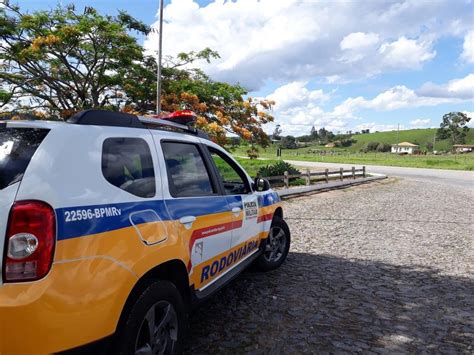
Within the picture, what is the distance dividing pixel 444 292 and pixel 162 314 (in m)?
3.78

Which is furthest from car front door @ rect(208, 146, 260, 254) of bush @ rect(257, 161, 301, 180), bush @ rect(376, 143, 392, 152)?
bush @ rect(376, 143, 392, 152)

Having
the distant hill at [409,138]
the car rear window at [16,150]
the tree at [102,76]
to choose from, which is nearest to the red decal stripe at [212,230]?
the car rear window at [16,150]

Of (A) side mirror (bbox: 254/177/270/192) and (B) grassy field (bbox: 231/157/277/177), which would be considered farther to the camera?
(B) grassy field (bbox: 231/157/277/177)

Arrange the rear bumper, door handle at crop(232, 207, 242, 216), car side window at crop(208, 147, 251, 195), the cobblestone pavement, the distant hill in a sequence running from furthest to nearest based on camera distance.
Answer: the distant hill
car side window at crop(208, 147, 251, 195)
door handle at crop(232, 207, 242, 216)
the cobblestone pavement
the rear bumper

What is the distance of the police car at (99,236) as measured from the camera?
1.95 m

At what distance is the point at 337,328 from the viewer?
375 cm

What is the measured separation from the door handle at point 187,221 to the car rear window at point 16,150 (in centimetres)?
114

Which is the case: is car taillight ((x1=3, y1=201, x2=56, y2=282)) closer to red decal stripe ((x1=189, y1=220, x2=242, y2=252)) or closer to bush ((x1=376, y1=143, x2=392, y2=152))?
red decal stripe ((x1=189, y1=220, x2=242, y2=252))

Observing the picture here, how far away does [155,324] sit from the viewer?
2.60 meters

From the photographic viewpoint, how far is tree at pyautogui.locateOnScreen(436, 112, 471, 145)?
117812mm

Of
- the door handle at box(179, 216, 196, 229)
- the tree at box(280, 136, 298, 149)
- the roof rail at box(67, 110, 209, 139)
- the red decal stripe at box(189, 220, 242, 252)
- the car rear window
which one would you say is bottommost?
the red decal stripe at box(189, 220, 242, 252)

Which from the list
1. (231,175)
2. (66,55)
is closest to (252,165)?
(66,55)

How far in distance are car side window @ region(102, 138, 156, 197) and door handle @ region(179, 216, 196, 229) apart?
0.33 meters

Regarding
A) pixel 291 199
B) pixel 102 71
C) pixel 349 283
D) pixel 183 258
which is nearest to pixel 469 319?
pixel 349 283
